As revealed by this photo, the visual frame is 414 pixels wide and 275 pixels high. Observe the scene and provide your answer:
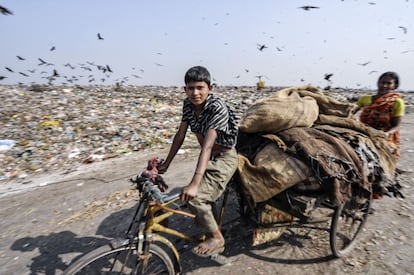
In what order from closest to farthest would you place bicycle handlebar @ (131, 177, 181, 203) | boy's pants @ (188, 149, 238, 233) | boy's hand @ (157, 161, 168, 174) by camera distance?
bicycle handlebar @ (131, 177, 181, 203)
boy's pants @ (188, 149, 238, 233)
boy's hand @ (157, 161, 168, 174)

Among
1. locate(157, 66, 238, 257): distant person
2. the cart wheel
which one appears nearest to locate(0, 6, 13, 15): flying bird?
locate(157, 66, 238, 257): distant person

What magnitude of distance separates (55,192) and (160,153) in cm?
234

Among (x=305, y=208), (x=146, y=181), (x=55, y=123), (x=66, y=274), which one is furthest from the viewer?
(x=55, y=123)

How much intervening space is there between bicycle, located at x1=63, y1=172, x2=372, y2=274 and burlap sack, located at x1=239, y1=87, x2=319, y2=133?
0.63m

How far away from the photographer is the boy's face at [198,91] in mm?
2261

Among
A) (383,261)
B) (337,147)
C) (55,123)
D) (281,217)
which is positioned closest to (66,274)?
(281,217)

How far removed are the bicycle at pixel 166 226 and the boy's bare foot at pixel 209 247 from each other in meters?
0.09

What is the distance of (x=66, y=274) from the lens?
1.86 meters

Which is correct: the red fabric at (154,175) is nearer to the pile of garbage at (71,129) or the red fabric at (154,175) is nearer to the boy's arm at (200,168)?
the boy's arm at (200,168)

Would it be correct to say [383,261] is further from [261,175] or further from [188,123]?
[188,123]

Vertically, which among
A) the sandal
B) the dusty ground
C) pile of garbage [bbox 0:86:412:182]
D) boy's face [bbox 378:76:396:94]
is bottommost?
the dusty ground

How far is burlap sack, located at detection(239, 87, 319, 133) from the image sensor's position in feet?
8.83

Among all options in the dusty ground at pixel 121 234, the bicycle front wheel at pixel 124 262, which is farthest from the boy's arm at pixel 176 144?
the dusty ground at pixel 121 234

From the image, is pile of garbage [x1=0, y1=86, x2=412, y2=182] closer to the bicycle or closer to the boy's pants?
the bicycle
